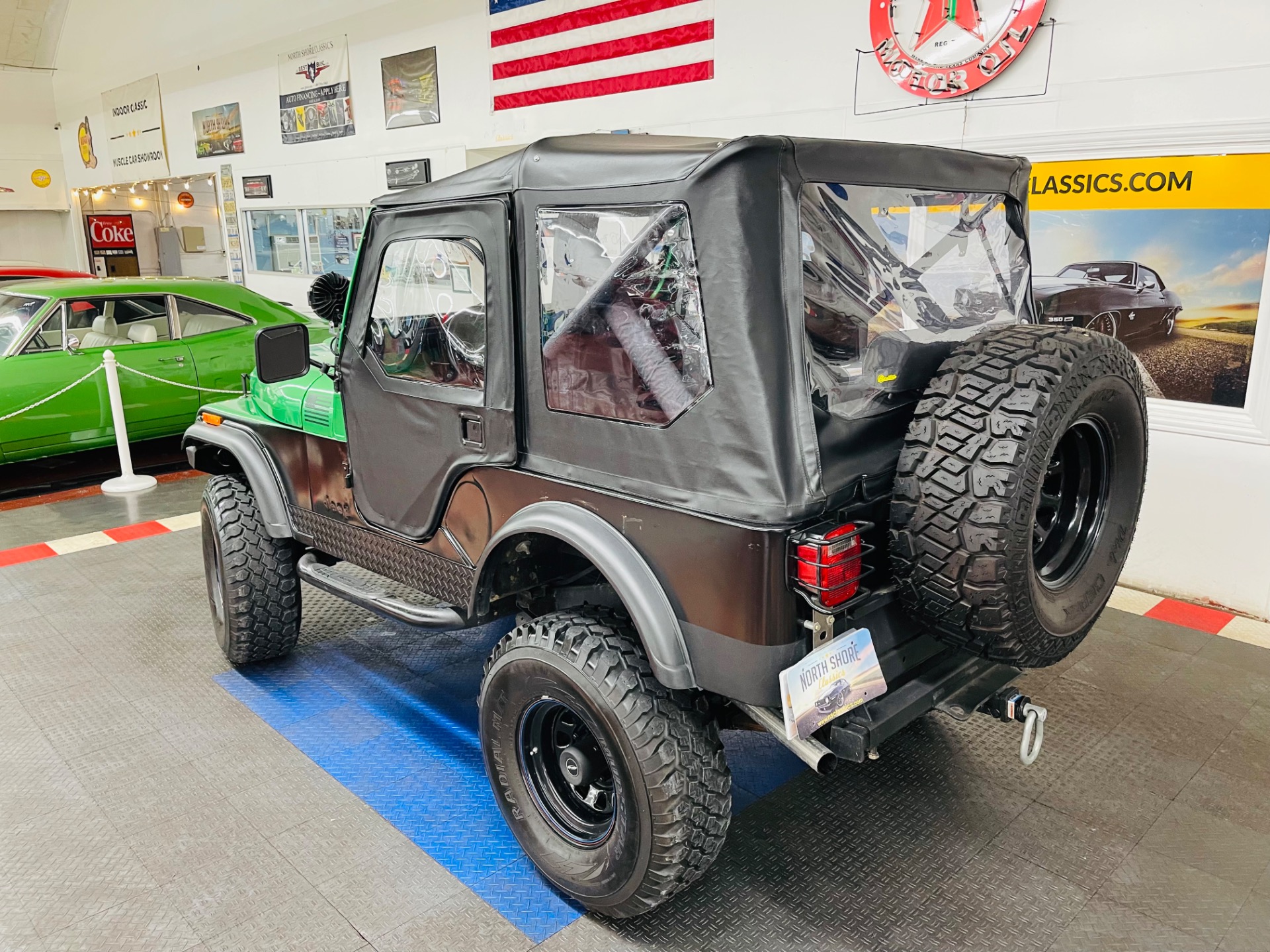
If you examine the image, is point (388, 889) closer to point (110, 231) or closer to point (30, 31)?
point (30, 31)

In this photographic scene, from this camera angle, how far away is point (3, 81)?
15.8m

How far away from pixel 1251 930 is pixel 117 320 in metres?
7.48

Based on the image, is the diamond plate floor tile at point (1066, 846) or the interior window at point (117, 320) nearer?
the diamond plate floor tile at point (1066, 846)

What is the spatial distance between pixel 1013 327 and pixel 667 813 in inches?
54.1

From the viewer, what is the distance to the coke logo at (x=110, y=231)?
1639 centimetres

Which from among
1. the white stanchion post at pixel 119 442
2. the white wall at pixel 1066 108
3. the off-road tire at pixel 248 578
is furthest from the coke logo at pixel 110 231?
the off-road tire at pixel 248 578

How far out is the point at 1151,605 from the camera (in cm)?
425

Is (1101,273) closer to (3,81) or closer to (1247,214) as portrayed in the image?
(1247,214)

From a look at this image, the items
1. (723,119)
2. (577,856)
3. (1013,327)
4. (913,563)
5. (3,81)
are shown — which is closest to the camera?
(913,563)

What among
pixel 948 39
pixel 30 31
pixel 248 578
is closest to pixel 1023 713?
pixel 248 578

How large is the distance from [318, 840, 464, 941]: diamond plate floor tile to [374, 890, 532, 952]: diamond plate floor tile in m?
0.03

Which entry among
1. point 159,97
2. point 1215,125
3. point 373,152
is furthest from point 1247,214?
point 159,97

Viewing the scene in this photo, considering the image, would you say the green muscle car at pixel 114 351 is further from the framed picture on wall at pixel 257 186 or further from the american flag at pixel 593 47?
the framed picture on wall at pixel 257 186

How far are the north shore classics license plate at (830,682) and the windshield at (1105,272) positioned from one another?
3.20 m
